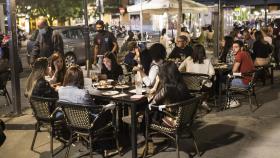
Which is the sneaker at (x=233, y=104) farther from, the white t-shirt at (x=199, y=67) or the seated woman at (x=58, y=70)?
the seated woman at (x=58, y=70)

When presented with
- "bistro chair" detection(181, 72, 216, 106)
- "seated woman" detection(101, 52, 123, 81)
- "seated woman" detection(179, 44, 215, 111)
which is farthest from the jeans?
"seated woman" detection(101, 52, 123, 81)

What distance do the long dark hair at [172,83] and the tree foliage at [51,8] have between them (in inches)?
1116

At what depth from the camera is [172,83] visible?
5320 mm

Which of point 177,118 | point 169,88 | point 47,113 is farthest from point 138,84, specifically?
point 47,113

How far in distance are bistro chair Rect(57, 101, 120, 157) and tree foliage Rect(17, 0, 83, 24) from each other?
2824 cm

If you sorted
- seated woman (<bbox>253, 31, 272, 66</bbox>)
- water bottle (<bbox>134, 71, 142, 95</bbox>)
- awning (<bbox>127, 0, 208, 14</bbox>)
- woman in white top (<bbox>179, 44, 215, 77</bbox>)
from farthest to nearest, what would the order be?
awning (<bbox>127, 0, 208, 14</bbox>) < seated woman (<bbox>253, 31, 272, 66</bbox>) < woman in white top (<bbox>179, 44, 215, 77</bbox>) < water bottle (<bbox>134, 71, 142, 95</bbox>)

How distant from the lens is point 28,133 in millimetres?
6973

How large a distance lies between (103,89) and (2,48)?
5.41 m

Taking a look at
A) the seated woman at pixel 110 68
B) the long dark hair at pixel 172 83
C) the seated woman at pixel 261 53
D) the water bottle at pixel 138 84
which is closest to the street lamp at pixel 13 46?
the seated woman at pixel 110 68

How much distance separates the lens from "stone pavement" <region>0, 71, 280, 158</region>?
5.86 meters

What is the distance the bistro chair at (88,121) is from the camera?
503 centimetres

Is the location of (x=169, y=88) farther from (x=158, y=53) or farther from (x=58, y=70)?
(x=58, y=70)

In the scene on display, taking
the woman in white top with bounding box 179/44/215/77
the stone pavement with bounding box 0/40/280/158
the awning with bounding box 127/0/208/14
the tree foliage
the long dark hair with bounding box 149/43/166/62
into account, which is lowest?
the stone pavement with bounding box 0/40/280/158

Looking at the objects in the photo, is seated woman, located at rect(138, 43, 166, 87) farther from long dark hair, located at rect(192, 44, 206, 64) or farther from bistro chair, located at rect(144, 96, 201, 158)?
long dark hair, located at rect(192, 44, 206, 64)
